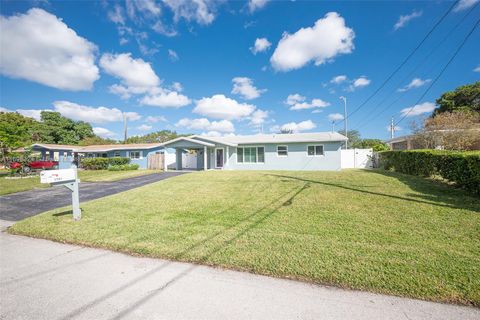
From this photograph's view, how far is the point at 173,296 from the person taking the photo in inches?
109

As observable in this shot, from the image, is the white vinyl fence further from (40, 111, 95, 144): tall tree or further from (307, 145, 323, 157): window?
(40, 111, 95, 144): tall tree

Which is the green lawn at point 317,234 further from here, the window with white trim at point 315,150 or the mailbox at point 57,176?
the window with white trim at point 315,150

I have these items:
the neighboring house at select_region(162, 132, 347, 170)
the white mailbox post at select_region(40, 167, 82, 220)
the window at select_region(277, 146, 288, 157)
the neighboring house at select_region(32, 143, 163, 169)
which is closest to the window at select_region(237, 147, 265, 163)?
the neighboring house at select_region(162, 132, 347, 170)

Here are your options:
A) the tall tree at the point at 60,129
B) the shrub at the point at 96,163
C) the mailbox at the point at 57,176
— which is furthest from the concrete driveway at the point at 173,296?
the tall tree at the point at 60,129

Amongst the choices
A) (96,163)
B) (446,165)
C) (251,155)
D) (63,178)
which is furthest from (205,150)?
(446,165)

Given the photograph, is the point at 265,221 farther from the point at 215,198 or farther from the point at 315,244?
the point at 215,198

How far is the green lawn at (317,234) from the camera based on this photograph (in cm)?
313

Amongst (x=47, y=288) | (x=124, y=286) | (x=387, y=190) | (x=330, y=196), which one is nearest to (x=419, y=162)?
(x=387, y=190)

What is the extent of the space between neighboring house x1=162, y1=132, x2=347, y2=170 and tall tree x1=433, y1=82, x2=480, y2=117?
24086 millimetres

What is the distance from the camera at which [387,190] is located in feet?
28.1

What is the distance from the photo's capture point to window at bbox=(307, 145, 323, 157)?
19.4 meters

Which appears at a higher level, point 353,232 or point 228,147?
point 228,147

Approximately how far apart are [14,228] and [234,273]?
6.02m

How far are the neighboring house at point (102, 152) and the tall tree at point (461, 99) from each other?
3948 cm
